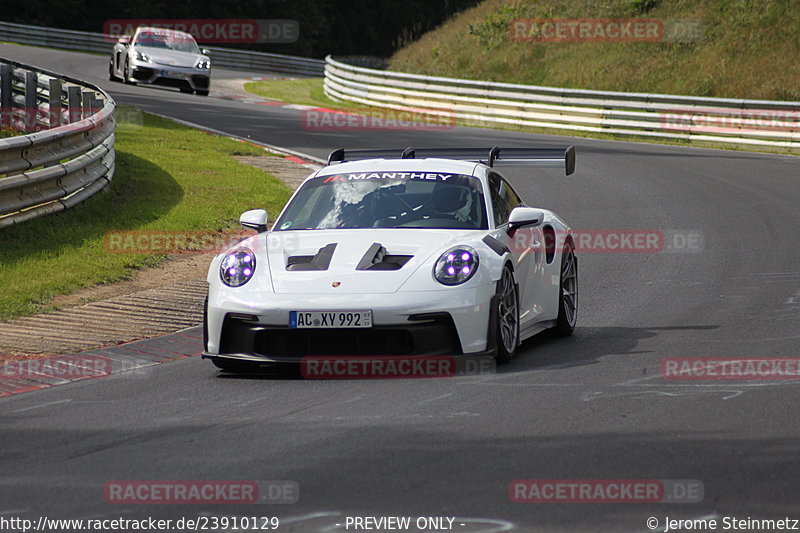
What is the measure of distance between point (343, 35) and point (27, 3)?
73.3 feet

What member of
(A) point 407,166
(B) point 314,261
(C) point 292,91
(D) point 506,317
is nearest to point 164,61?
(C) point 292,91

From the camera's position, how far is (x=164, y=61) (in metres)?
34.0

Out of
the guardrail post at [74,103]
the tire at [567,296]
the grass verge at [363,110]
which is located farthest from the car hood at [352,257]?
the grass verge at [363,110]

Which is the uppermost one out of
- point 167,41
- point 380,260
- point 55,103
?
point 380,260

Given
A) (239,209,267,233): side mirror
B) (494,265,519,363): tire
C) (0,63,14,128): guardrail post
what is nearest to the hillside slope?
(0,63,14,128): guardrail post

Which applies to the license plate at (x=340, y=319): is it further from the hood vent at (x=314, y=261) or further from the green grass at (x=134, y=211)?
the green grass at (x=134, y=211)

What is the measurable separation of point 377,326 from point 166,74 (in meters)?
27.6

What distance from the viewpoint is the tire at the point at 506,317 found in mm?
7953

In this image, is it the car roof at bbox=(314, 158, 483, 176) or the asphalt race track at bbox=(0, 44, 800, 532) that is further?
the car roof at bbox=(314, 158, 483, 176)

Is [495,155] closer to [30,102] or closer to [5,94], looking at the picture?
[30,102]

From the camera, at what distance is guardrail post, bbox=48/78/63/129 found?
682 inches

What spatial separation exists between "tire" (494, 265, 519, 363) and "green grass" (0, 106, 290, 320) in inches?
160

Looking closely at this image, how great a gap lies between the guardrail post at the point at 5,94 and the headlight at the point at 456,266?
12847 millimetres

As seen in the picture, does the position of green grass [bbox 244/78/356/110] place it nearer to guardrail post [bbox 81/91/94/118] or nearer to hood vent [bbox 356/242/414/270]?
guardrail post [bbox 81/91/94/118]
